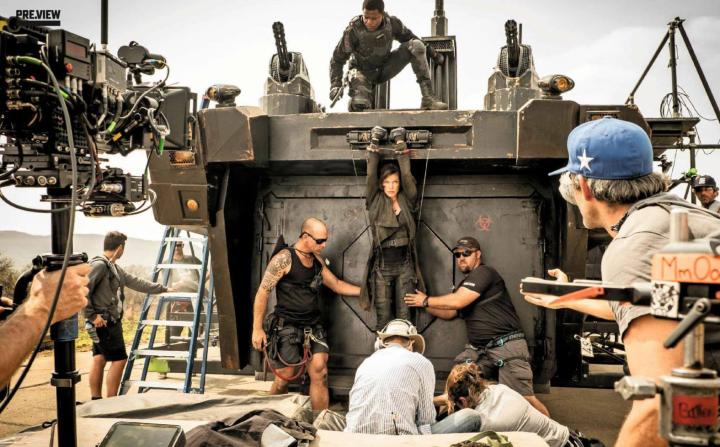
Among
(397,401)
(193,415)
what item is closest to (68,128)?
(397,401)

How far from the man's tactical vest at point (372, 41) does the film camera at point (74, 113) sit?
3.37m

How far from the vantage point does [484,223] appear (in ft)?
17.9

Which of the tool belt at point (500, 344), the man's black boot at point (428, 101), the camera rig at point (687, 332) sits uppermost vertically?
the man's black boot at point (428, 101)

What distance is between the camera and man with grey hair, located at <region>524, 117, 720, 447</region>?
5.27 ft

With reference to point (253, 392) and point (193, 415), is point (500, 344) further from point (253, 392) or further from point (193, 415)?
point (253, 392)

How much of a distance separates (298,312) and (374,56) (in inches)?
99.9

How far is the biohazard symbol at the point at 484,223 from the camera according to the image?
17.9ft

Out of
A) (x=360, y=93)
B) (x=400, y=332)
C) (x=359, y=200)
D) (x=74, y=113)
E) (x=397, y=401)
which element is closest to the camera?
(x=74, y=113)

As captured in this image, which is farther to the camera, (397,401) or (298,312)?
(298,312)

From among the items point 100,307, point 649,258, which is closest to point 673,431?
point 649,258

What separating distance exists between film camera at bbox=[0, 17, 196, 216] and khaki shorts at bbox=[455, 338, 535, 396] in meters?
3.25

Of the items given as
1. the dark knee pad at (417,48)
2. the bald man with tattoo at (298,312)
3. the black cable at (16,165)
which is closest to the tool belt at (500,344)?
the bald man with tattoo at (298,312)

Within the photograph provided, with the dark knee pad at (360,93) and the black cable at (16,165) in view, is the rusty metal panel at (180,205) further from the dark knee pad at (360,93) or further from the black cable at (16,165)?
the black cable at (16,165)

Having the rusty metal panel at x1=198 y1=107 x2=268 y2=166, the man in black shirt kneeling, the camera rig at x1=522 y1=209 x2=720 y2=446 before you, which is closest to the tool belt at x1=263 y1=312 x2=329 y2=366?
the man in black shirt kneeling
